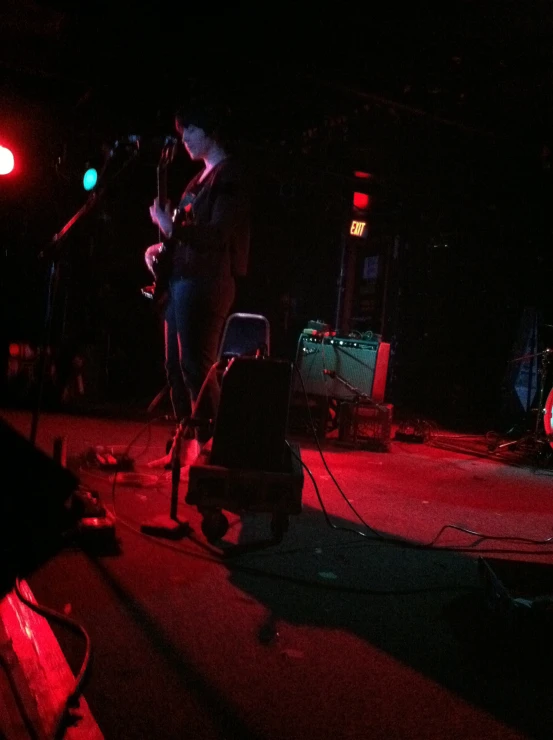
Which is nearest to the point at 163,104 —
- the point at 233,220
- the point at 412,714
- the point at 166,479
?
the point at 233,220

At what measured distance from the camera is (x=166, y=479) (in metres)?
4.02

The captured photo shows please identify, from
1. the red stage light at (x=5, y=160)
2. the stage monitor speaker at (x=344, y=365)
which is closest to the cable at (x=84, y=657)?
the red stage light at (x=5, y=160)

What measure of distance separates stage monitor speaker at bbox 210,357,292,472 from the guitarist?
60 centimetres

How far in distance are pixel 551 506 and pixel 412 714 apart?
3.14 metres

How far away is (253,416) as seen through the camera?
2.76 meters

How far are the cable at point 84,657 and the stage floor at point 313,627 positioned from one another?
0.11ft

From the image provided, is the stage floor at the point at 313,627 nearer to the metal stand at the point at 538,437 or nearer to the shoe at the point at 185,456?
the shoe at the point at 185,456

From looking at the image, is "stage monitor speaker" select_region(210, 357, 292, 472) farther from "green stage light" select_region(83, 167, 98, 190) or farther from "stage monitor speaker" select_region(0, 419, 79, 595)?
"stage monitor speaker" select_region(0, 419, 79, 595)

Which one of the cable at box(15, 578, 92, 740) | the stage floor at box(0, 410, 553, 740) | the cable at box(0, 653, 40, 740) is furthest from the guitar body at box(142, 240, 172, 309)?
the cable at box(0, 653, 40, 740)

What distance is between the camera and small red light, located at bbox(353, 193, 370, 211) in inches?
357

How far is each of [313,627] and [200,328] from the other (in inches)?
75.7

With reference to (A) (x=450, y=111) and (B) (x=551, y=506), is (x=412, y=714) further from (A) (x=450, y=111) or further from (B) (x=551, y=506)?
(A) (x=450, y=111)

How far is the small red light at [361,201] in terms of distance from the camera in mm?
9078

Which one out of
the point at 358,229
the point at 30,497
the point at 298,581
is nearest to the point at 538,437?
the point at 358,229
